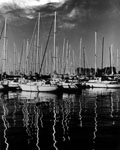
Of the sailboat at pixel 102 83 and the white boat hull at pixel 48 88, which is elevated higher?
the sailboat at pixel 102 83

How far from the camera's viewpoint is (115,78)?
7444 centimetres

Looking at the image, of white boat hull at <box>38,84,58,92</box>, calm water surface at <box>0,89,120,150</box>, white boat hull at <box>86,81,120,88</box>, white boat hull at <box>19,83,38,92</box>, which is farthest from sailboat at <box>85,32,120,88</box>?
calm water surface at <box>0,89,120,150</box>

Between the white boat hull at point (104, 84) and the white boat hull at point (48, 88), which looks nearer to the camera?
the white boat hull at point (48, 88)

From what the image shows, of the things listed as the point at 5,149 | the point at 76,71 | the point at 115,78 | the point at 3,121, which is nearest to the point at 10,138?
the point at 5,149

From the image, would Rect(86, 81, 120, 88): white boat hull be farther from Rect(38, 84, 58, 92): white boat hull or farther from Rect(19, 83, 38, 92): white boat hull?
Rect(38, 84, 58, 92): white boat hull

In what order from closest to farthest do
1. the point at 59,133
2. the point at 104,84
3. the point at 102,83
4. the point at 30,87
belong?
the point at 59,133 < the point at 30,87 < the point at 104,84 < the point at 102,83

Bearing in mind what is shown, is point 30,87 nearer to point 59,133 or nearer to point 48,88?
point 48,88

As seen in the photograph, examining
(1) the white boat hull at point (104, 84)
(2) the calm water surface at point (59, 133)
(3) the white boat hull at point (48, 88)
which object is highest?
(1) the white boat hull at point (104, 84)

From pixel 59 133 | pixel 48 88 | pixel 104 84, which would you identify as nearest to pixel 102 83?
pixel 104 84

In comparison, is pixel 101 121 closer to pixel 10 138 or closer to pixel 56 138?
pixel 56 138

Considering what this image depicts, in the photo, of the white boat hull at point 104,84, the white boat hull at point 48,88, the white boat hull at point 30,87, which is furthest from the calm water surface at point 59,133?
the white boat hull at point 104,84

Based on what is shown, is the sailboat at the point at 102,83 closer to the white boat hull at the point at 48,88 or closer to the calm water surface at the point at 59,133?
the white boat hull at the point at 48,88

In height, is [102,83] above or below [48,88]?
above

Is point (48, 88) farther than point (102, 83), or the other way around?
point (102, 83)
